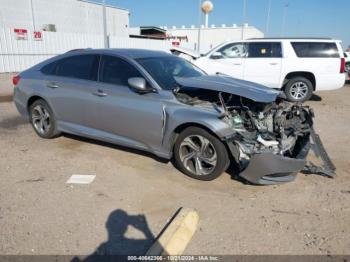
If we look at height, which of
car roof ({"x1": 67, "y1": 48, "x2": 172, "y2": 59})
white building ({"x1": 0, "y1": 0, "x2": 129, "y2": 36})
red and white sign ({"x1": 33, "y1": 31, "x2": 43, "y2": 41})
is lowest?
car roof ({"x1": 67, "y1": 48, "x2": 172, "y2": 59})

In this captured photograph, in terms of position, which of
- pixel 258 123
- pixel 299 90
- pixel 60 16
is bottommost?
pixel 299 90

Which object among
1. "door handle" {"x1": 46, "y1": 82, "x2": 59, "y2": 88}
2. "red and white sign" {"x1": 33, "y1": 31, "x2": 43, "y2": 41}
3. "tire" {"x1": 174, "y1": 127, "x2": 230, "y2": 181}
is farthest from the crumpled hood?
"red and white sign" {"x1": 33, "y1": 31, "x2": 43, "y2": 41}

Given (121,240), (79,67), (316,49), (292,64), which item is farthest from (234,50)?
(121,240)

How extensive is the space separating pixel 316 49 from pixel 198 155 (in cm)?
746

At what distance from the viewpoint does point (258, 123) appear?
4.16 m

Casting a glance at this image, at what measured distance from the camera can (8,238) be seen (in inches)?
119

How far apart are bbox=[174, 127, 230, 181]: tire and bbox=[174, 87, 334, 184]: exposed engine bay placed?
0.19 meters

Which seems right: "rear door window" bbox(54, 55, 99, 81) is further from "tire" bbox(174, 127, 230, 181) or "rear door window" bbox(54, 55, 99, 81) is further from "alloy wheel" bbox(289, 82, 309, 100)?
"alloy wheel" bbox(289, 82, 309, 100)

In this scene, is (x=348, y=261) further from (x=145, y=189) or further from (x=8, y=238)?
(x=8, y=238)

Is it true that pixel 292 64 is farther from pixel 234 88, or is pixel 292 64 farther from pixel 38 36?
pixel 38 36

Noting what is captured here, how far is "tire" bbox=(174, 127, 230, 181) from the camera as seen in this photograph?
396cm

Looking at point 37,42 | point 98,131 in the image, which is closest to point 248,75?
point 98,131

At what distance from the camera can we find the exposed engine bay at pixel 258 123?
389 centimetres

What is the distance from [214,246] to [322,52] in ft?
28.4
